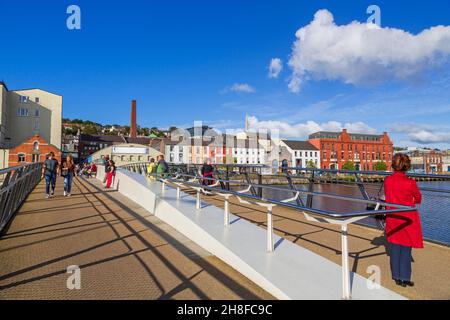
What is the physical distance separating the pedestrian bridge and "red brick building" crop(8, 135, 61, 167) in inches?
2091

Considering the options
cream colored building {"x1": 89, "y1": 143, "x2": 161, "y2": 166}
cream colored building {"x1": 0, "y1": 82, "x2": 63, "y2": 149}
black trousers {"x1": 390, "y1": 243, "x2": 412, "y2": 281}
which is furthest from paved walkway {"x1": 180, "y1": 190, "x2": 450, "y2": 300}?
cream colored building {"x1": 89, "y1": 143, "x2": 161, "y2": 166}

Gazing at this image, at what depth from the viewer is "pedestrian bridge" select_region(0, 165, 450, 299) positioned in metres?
3.30

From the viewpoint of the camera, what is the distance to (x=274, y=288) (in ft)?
10.6

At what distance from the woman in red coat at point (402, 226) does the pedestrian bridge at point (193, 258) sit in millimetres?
215

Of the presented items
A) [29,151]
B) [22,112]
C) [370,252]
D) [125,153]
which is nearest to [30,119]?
[22,112]

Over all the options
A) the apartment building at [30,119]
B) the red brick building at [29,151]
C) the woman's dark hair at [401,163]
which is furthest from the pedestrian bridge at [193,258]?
the apartment building at [30,119]

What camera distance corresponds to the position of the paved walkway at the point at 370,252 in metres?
3.50

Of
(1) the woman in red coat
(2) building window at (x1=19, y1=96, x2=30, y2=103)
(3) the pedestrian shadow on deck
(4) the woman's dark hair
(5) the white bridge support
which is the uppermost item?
(2) building window at (x1=19, y1=96, x2=30, y2=103)

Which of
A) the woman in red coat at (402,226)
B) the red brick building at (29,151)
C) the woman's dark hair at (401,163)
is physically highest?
the red brick building at (29,151)

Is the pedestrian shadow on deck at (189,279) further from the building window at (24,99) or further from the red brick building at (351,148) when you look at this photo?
the red brick building at (351,148)

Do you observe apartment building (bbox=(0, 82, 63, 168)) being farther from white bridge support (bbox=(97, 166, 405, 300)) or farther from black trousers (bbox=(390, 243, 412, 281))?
black trousers (bbox=(390, 243, 412, 281))

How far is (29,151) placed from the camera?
52656 mm
